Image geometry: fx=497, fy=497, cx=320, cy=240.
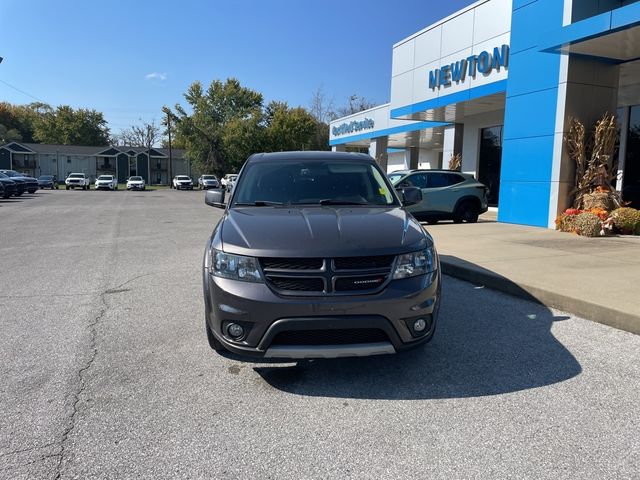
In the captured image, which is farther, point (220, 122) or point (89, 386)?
point (220, 122)

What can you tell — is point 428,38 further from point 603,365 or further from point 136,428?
point 136,428

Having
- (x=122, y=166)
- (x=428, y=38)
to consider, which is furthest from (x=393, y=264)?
(x=122, y=166)

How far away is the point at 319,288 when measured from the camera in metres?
3.41

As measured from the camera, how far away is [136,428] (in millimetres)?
3064

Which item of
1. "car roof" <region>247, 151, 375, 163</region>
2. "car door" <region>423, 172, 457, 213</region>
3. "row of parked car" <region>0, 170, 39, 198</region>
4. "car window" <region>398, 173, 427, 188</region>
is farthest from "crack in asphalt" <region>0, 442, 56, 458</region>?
"row of parked car" <region>0, 170, 39, 198</region>

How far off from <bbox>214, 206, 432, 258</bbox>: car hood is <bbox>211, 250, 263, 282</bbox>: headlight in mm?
51

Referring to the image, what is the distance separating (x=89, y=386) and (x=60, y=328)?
65.9 inches

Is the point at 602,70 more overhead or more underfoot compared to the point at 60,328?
more overhead

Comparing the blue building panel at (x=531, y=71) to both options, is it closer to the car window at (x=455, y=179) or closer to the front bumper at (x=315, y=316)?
the car window at (x=455, y=179)

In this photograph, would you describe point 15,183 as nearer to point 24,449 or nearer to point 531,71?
point 531,71

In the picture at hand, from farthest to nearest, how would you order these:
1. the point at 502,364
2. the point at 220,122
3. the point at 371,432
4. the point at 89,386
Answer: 1. the point at 220,122
2. the point at 502,364
3. the point at 89,386
4. the point at 371,432

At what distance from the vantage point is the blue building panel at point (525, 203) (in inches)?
509

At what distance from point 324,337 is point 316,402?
453mm

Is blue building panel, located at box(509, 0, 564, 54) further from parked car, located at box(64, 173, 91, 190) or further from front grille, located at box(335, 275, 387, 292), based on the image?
parked car, located at box(64, 173, 91, 190)
